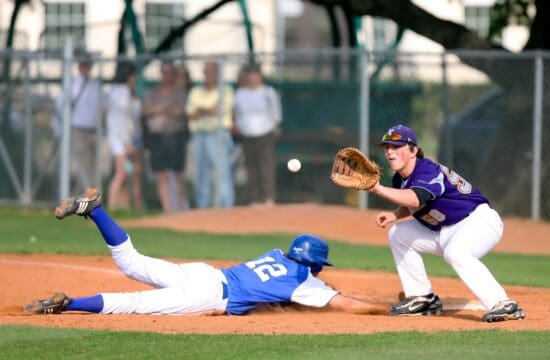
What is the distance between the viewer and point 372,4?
63.5ft

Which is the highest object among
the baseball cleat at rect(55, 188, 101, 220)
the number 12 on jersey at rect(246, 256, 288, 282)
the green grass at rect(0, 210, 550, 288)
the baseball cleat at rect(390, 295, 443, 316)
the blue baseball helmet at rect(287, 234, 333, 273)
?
the baseball cleat at rect(55, 188, 101, 220)

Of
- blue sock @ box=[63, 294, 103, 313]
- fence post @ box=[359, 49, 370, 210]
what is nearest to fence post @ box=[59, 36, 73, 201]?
Answer: fence post @ box=[359, 49, 370, 210]

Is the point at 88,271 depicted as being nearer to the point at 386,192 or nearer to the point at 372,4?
the point at 386,192

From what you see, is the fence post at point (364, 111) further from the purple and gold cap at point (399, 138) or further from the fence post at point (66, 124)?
the purple and gold cap at point (399, 138)

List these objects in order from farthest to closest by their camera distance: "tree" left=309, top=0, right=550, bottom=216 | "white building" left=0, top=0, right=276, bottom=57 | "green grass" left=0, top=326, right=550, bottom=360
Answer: "white building" left=0, top=0, right=276, bottom=57, "tree" left=309, top=0, right=550, bottom=216, "green grass" left=0, top=326, right=550, bottom=360

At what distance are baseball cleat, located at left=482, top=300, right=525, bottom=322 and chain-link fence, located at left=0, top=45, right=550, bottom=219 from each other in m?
9.42

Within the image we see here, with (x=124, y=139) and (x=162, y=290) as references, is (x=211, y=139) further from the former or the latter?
(x=162, y=290)

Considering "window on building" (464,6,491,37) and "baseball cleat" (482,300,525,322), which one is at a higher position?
"window on building" (464,6,491,37)

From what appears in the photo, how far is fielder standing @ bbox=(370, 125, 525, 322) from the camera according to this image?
28.7 feet

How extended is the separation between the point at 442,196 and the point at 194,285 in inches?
75.7

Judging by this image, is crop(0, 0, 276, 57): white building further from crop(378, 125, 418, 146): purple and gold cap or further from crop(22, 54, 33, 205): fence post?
crop(378, 125, 418, 146): purple and gold cap

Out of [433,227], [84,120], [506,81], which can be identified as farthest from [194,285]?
[84,120]

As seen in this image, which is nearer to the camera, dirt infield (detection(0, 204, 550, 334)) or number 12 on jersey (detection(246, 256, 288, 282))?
dirt infield (detection(0, 204, 550, 334))

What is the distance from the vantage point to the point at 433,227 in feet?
30.4
